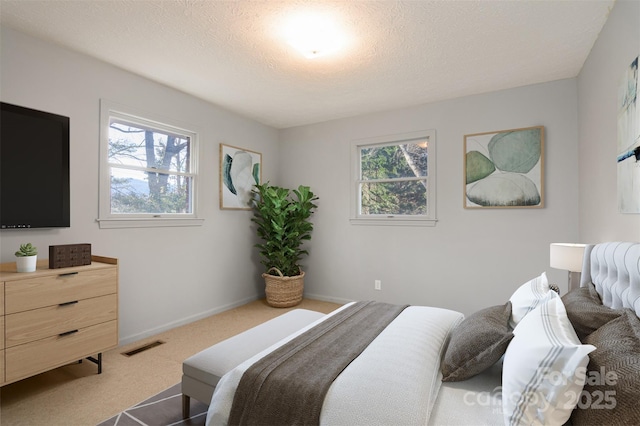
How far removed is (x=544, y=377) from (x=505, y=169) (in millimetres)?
2913

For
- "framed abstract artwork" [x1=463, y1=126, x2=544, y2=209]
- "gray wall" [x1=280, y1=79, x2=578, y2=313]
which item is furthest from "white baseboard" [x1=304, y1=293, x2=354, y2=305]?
Result: "framed abstract artwork" [x1=463, y1=126, x2=544, y2=209]

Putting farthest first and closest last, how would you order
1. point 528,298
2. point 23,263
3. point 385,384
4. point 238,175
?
point 238,175, point 23,263, point 528,298, point 385,384

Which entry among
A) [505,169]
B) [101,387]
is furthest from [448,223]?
[101,387]

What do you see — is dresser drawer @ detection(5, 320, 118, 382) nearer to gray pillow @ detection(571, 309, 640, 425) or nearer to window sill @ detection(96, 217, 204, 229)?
window sill @ detection(96, 217, 204, 229)

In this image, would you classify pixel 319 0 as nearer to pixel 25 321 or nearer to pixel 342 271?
pixel 25 321

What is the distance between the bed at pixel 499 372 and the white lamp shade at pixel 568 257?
1.78 ft

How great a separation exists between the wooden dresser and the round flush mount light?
7.32 feet

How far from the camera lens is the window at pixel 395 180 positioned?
156 inches

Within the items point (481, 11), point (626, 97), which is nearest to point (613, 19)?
point (626, 97)

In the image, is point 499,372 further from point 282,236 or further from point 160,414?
point 282,236

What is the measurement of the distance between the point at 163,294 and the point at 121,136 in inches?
64.6

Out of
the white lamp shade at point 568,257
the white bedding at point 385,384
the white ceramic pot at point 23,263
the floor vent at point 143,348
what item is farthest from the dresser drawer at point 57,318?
the white lamp shade at point 568,257

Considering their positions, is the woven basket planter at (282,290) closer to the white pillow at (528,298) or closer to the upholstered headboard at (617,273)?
the white pillow at (528,298)

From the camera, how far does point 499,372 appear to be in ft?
5.06
